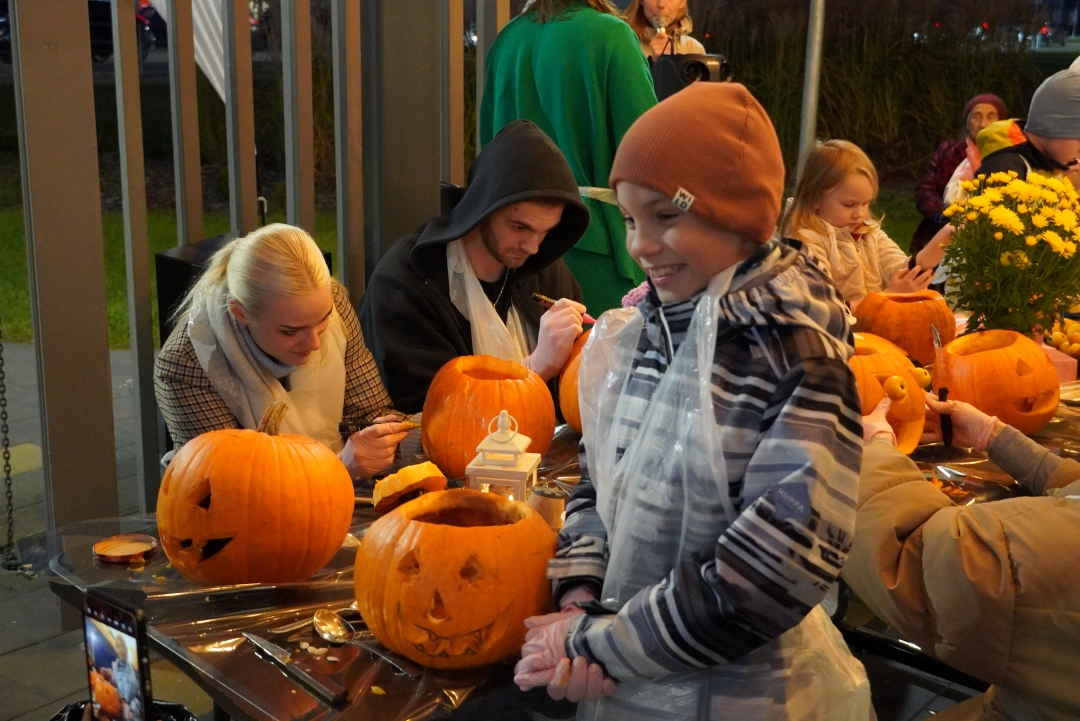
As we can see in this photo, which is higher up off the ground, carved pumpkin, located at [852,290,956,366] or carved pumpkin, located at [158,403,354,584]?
carved pumpkin, located at [852,290,956,366]

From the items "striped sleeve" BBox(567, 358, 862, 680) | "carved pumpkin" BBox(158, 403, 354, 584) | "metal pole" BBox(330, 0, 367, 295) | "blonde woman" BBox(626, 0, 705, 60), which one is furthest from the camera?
"blonde woman" BBox(626, 0, 705, 60)

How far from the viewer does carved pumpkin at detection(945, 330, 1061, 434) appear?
8.07ft

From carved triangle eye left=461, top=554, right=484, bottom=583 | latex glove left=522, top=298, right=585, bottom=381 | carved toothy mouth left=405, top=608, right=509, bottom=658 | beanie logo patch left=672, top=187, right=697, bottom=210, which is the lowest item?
carved toothy mouth left=405, top=608, right=509, bottom=658

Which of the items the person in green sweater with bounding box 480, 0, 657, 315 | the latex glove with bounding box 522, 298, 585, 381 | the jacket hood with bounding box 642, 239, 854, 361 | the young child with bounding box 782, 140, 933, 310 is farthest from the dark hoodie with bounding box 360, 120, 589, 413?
the jacket hood with bounding box 642, 239, 854, 361

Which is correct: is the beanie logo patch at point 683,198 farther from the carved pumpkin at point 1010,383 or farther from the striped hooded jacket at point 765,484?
the carved pumpkin at point 1010,383

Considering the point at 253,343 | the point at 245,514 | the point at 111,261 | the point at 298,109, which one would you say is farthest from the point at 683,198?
the point at 111,261

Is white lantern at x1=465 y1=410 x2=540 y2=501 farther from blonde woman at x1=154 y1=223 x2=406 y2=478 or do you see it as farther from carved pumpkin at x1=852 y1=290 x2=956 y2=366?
carved pumpkin at x1=852 y1=290 x2=956 y2=366

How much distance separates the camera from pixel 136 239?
9.98 feet

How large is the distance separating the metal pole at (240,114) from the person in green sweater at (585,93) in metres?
0.87

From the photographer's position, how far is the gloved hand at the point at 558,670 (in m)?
1.28

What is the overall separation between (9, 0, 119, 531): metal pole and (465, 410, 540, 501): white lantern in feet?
5.24

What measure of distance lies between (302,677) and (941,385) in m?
1.84

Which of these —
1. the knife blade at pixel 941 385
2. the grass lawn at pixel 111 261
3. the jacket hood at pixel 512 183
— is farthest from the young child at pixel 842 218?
the grass lawn at pixel 111 261

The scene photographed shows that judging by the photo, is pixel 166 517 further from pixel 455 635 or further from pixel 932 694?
pixel 932 694
